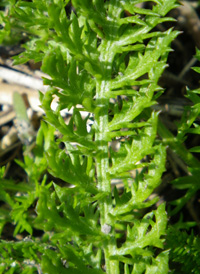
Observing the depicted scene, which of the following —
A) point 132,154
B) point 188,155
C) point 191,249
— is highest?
point 132,154

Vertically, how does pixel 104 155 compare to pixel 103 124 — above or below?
below

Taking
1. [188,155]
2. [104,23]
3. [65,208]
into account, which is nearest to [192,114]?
[188,155]

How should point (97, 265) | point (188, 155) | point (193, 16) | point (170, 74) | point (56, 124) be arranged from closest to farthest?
1. point (56, 124)
2. point (97, 265)
3. point (188, 155)
4. point (170, 74)
5. point (193, 16)

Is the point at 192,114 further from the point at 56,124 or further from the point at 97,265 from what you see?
the point at 97,265

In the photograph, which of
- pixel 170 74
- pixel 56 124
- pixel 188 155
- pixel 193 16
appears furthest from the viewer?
pixel 193 16

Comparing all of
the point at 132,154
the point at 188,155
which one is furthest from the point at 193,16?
the point at 132,154

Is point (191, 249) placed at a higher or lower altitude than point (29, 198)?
higher

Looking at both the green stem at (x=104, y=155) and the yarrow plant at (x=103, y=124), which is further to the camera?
the green stem at (x=104, y=155)

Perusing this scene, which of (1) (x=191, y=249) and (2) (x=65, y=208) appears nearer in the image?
(2) (x=65, y=208)

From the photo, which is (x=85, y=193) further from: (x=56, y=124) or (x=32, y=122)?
(x=32, y=122)

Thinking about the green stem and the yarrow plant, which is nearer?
the yarrow plant
